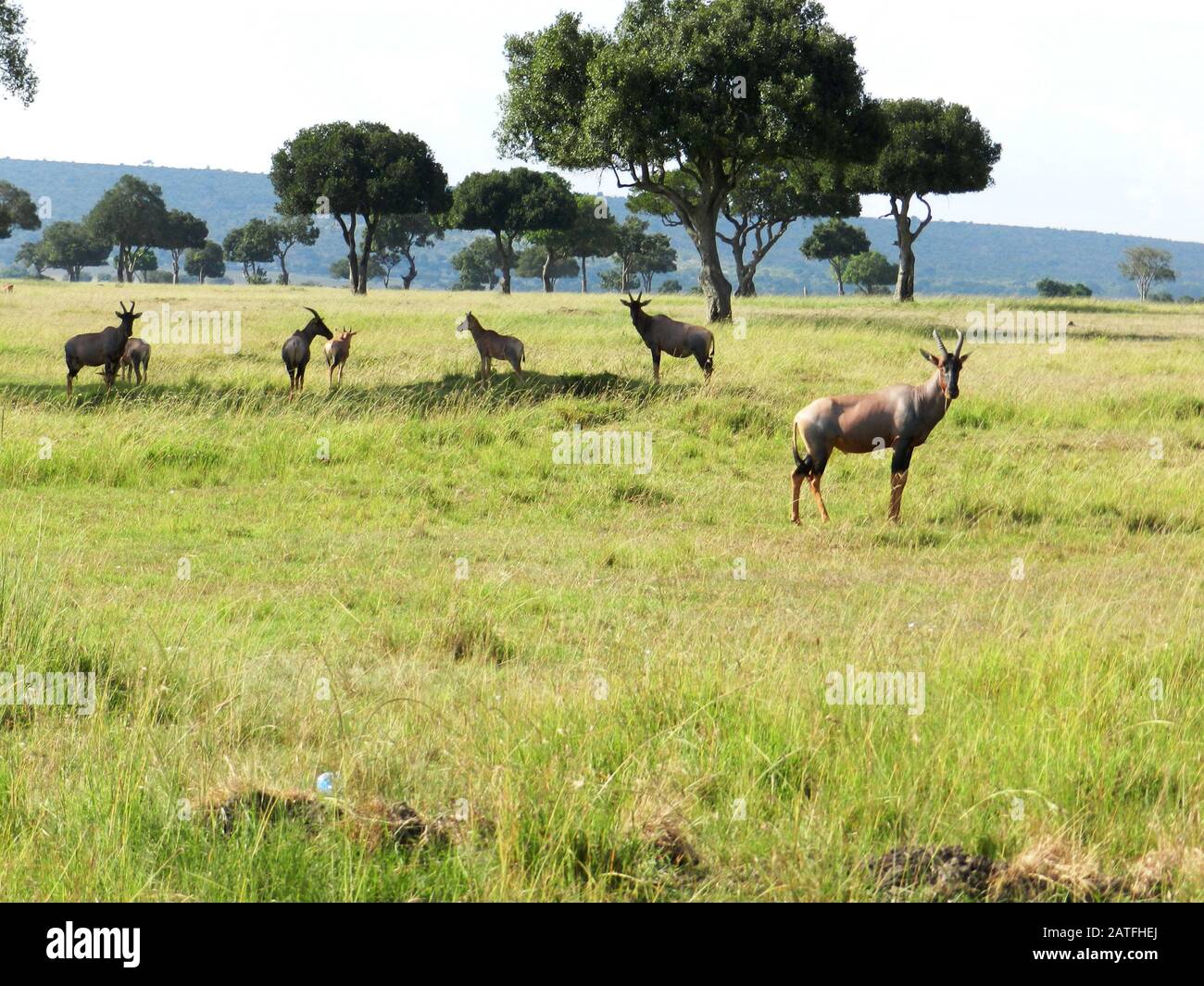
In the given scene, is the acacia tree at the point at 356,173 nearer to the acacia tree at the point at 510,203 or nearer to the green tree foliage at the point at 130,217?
the acacia tree at the point at 510,203

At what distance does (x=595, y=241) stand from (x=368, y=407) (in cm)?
9093

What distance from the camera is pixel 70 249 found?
14888 cm

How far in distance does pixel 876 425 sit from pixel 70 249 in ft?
505

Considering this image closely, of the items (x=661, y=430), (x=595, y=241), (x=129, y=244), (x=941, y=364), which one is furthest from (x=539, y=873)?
(x=129, y=244)

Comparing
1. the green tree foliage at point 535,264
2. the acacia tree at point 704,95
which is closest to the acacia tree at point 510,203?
the acacia tree at point 704,95

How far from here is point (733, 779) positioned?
5.43 meters

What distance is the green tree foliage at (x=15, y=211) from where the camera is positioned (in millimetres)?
87500

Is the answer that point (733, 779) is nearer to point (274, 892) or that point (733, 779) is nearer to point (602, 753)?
point (602, 753)

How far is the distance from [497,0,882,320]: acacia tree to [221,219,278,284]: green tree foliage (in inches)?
3885

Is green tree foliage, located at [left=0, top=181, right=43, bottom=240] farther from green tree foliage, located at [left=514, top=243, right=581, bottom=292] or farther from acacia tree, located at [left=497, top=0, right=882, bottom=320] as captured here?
green tree foliage, located at [left=514, top=243, right=581, bottom=292]

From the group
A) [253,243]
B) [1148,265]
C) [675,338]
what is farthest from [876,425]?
[1148,265]

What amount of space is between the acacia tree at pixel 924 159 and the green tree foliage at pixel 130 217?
2921 inches

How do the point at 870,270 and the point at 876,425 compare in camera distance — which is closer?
the point at 876,425

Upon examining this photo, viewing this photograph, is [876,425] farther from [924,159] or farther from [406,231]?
[406,231]
